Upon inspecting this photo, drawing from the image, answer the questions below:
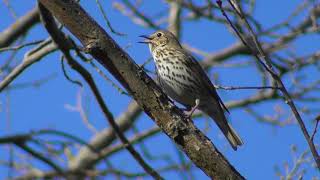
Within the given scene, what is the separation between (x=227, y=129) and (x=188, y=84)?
583 mm

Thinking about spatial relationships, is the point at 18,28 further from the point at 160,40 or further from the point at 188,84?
the point at 188,84

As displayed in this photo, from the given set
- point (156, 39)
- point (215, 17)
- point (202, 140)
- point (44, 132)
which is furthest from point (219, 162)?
point (215, 17)

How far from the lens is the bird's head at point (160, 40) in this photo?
7.20 m

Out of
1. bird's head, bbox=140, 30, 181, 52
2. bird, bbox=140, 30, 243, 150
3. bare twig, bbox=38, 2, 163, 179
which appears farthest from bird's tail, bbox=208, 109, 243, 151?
bare twig, bbox=38, 2, 163, 179

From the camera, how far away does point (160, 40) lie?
24.0 feet

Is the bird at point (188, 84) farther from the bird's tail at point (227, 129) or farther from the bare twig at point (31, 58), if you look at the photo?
the bare twig at point (31, 58)

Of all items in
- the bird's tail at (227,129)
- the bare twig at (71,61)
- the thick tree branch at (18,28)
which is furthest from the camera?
the thick tree branch at (18,28)

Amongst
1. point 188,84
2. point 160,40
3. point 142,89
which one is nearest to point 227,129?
point 188,84

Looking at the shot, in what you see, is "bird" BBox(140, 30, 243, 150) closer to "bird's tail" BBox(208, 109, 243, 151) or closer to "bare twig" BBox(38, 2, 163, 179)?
"bird's tail" BBox(208, 109, 243, 151)

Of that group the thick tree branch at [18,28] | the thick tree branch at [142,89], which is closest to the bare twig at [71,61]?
the thick tree branch at [142,89]

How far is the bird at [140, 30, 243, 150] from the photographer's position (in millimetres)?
6684

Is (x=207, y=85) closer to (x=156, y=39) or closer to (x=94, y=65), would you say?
(x=156, y=39)

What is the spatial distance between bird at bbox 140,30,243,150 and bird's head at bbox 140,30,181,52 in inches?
0.6

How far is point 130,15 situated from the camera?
10.5 metres
